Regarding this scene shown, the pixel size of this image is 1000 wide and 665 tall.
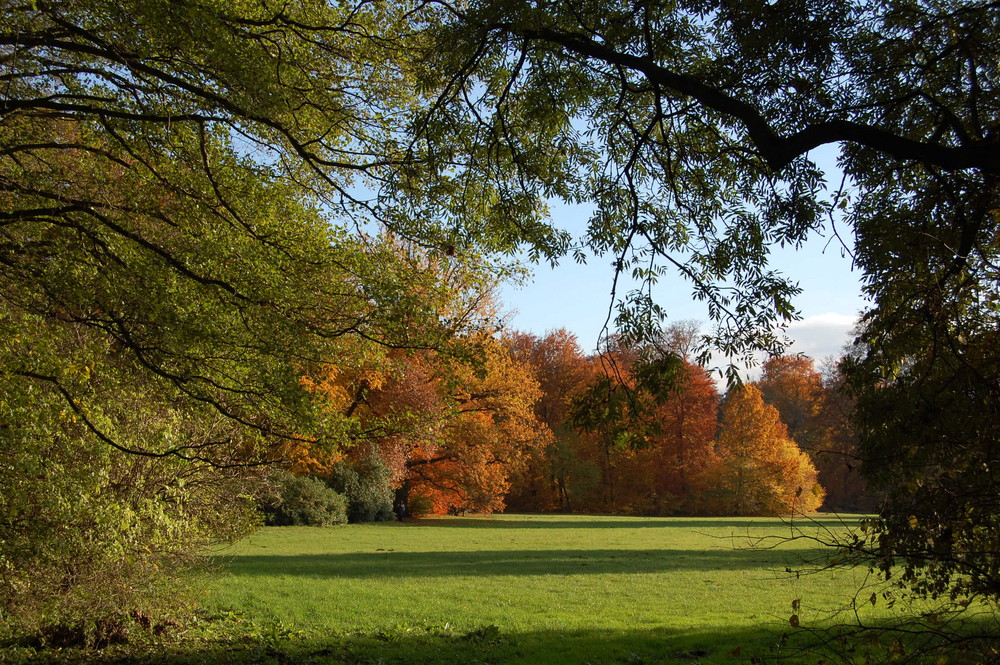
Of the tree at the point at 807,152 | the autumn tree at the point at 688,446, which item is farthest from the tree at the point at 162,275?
the autumn tree at the point at 688,446

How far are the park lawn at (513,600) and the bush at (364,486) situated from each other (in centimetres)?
618

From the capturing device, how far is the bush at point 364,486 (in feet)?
102

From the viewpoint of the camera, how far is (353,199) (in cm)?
863

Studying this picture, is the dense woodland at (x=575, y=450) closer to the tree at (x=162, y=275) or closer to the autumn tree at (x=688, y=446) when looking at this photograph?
the autumn tree at (x=688, y=446)

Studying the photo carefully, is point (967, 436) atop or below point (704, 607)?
atop

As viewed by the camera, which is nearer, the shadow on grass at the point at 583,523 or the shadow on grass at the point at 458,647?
the shadow on grass at the point at 458,647

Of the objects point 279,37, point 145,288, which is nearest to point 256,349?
point 145,288

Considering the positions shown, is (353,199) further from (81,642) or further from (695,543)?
(695,543)

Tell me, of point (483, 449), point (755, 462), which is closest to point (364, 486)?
point (483, 449)

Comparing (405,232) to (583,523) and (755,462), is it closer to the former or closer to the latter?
(583,523)

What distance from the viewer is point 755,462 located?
4312 centimetres

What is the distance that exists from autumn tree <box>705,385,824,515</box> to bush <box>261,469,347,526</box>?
2502 cm

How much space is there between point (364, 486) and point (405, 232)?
25.6 m

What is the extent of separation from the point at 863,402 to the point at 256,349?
610 cm
